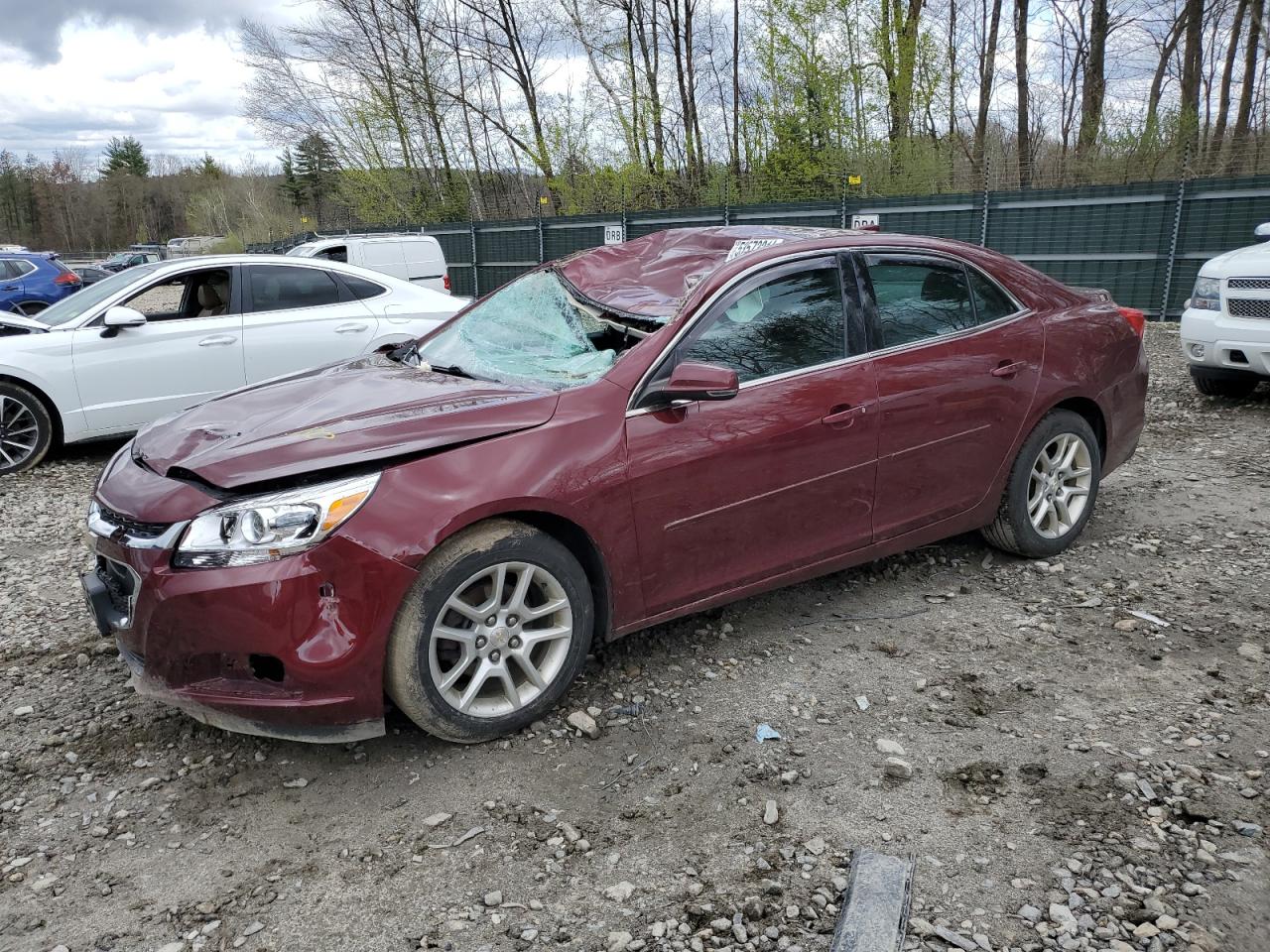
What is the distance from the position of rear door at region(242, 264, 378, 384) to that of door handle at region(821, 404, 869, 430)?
5090 mm

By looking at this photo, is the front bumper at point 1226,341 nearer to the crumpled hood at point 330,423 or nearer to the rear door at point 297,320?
the crumpled hood at point 330,423

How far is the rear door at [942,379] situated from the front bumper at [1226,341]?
4193 mm

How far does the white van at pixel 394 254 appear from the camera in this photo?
54.3 feet

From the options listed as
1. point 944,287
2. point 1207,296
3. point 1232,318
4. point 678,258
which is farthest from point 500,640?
point 1207,296

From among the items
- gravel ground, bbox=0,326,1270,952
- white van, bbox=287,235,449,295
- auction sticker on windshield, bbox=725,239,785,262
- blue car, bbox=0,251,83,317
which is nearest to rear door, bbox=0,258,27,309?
blue car, bbox=0,251,83,317

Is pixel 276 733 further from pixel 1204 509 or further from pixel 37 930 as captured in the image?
pixel 1204 509

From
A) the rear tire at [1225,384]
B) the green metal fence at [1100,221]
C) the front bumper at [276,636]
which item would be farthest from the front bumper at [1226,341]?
the front bumper at [276,636]

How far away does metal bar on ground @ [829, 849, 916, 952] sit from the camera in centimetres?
228

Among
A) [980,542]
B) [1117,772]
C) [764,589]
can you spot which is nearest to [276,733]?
[764,589]

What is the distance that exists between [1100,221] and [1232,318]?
8.27m

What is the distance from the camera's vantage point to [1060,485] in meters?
4.71

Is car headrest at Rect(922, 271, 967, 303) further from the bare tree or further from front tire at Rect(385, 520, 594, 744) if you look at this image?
the bare tree

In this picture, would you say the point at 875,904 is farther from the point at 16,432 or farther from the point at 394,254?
the point at 394,254

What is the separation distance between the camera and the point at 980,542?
498 cm
